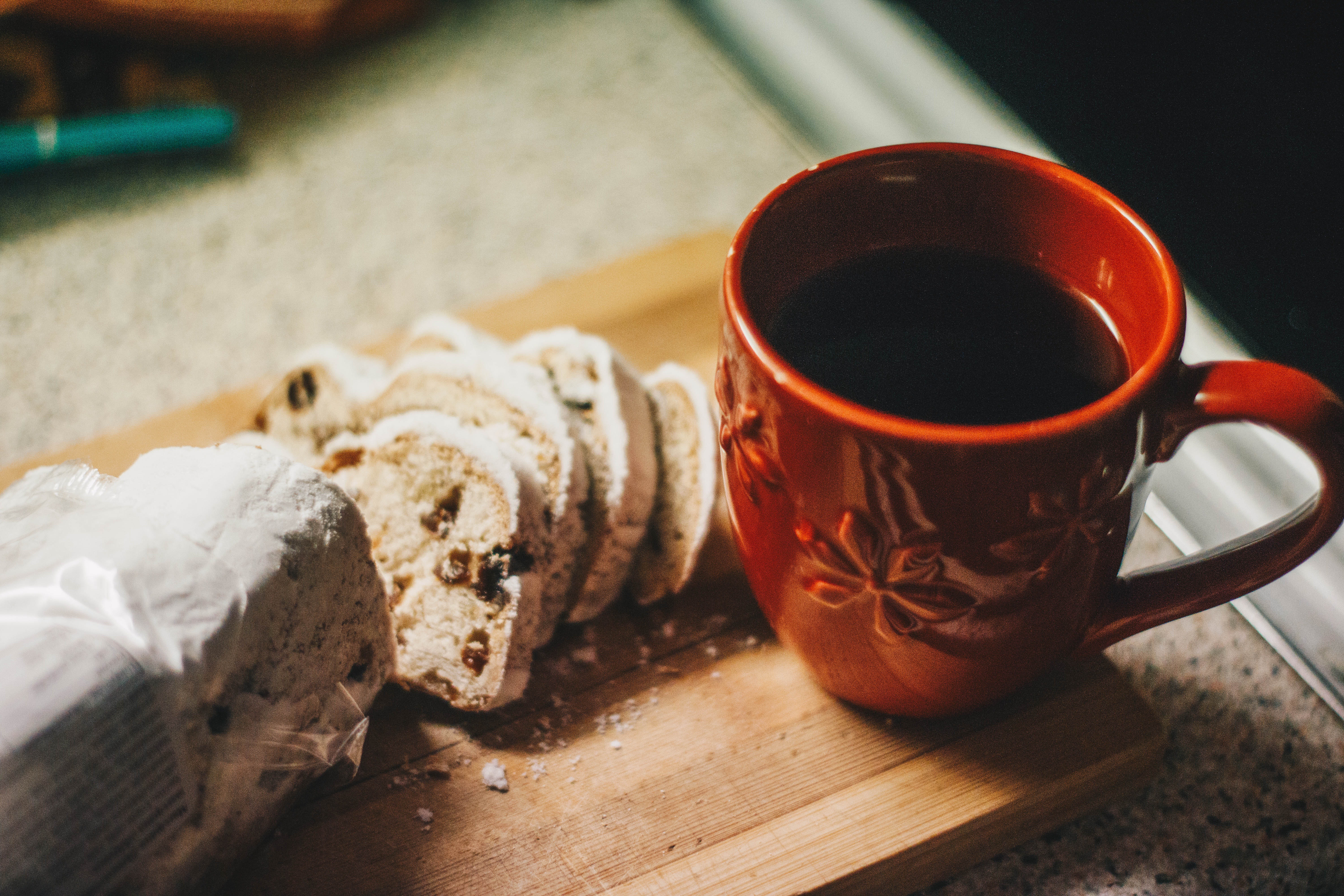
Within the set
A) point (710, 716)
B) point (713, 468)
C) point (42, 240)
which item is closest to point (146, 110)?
point (42, 240)

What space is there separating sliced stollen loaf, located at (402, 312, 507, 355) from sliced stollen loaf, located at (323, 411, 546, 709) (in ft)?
0.43

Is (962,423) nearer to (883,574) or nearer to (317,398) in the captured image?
(883,574)

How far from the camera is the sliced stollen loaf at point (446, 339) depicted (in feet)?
2.75

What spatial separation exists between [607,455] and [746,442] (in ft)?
0.70

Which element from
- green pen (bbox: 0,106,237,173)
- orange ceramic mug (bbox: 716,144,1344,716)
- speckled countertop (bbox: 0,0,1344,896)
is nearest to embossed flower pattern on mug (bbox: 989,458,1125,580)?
orange ceramic mug (bbox: 716,144,1344,716)

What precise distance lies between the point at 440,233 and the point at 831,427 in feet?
3.00

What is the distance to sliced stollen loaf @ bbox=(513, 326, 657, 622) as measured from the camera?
28.5 inches

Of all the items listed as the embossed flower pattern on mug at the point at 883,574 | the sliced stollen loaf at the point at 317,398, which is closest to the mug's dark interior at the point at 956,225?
the embossed flower pattern on mug at the point at 883,574

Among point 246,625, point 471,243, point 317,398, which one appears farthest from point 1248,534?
point 471,243

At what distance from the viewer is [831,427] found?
1.60ft

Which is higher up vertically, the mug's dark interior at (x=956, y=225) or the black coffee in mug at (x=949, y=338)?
the mug's dark interior at (x=956, y=225)

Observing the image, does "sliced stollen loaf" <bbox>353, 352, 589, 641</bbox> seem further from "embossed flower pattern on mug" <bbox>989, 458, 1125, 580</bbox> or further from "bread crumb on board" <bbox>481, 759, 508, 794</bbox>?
"embossed flower pattern on mug" <bbox>989, 458, 1125, 580</bbox>

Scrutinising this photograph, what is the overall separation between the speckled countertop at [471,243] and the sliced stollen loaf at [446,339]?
0.30 meters

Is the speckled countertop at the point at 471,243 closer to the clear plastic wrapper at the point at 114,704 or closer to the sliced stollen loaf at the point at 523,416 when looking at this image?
the sliced stollen loaf at the point at 523,416
